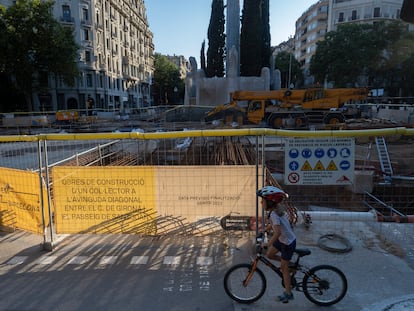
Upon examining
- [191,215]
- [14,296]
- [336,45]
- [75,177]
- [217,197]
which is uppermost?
[336,45]

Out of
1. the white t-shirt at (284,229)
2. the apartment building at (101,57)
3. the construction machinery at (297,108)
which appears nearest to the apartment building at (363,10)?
the apartment building at (101,57)

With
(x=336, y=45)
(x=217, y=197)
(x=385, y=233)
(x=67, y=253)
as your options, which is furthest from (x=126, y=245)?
(x=336, y=45)

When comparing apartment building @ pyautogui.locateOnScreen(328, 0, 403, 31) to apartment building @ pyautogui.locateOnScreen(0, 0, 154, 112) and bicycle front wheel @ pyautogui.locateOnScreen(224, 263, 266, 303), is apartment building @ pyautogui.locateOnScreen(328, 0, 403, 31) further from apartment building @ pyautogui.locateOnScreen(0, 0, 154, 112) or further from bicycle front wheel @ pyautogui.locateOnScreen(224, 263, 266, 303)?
bicycle front wheel @ pyautogui.locateOnScreen(224, 263, 266, 303)

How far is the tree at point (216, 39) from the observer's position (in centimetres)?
4575

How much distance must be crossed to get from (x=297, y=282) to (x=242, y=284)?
0.62 metres

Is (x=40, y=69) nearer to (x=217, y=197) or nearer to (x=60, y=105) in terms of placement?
(x=60, y=105)

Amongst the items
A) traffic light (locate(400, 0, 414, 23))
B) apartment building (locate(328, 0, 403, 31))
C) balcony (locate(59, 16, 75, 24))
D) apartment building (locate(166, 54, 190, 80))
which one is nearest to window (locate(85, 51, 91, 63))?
balcony (locate(59, 16, 75, 24))

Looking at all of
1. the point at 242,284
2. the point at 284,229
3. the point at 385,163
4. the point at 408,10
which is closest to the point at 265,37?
the point at 385,163

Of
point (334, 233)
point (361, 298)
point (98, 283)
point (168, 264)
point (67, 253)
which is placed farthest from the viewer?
point (334, 233)

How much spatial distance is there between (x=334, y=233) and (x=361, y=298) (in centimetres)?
170

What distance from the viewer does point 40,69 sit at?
123 ft

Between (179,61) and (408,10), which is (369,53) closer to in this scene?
(408,10)

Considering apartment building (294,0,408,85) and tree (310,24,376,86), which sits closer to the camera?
tree (310,24,376,86)

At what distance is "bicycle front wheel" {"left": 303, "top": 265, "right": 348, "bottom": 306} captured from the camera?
11.3 feet
